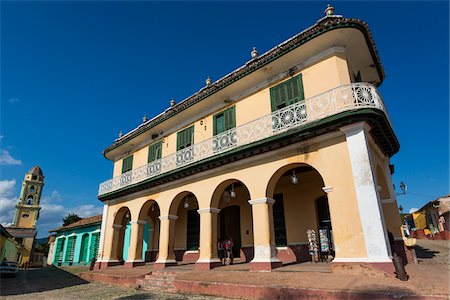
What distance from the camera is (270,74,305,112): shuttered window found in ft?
32.7

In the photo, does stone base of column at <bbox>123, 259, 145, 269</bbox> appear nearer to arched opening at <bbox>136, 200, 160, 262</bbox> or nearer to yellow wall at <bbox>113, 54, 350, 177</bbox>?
arched opening at <bbox>136, 200, 160, 262</bbox>

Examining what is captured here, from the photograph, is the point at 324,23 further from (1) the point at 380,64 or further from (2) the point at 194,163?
(2) the point at 194,163

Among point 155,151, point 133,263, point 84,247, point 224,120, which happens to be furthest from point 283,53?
point 84,247

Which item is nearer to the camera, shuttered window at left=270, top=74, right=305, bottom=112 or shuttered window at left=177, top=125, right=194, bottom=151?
shuttered window at left=270, top=74, right=305, bottom=112

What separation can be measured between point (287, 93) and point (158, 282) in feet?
27.3

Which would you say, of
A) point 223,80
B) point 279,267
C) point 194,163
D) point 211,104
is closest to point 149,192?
point 194,163

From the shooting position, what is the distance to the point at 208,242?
1057 centimetres

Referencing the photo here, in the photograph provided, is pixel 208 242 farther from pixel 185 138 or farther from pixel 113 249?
pixel 113 249

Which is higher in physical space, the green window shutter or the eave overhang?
the green window shutter

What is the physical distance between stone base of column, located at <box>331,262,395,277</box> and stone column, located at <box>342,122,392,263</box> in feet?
0.30

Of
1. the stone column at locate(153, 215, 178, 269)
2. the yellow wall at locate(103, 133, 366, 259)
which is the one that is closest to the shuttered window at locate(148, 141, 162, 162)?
the yellow wall at locate(103, 133, 366, 259)

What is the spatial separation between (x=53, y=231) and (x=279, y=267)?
2653 centimetres

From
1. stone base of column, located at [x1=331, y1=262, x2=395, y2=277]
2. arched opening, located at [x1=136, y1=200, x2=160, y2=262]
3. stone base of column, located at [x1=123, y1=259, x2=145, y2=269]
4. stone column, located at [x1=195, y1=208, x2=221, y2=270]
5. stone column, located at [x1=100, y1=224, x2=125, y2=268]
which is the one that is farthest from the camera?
arched opening, located at [x1=136, y1=200, x2=160, y2=262]

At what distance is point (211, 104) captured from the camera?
42.5 ft
